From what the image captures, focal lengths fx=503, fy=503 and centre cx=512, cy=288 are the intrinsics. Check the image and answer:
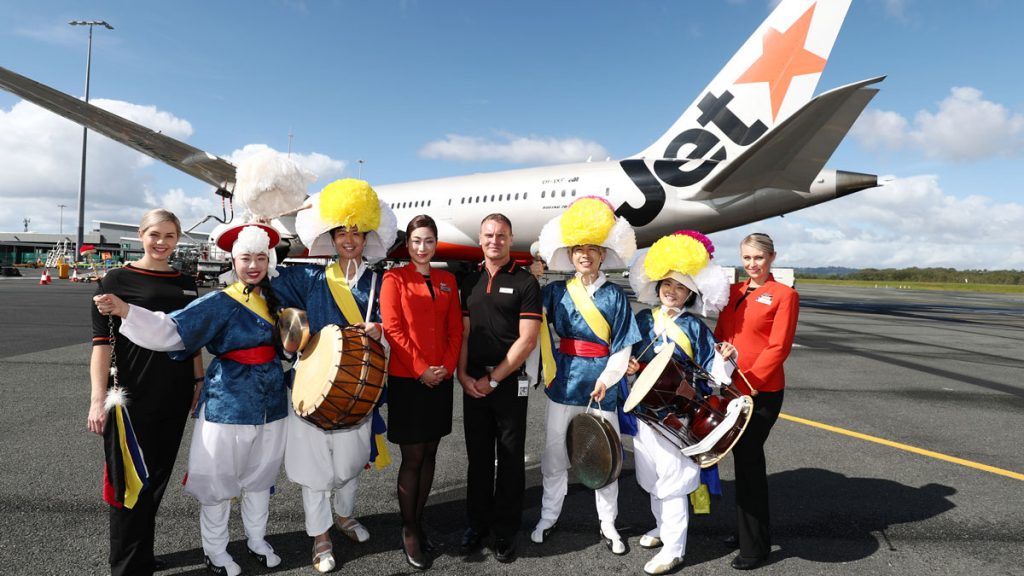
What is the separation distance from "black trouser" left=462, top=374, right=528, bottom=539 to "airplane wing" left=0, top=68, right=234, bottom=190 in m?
15.5

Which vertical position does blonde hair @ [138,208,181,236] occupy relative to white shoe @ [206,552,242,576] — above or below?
above

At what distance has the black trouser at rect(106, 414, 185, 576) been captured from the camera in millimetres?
2861

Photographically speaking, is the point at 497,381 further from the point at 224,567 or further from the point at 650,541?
the point at 224,567

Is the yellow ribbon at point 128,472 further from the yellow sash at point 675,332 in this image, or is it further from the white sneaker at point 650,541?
the yellow sash at point 675,332

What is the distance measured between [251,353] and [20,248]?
105m

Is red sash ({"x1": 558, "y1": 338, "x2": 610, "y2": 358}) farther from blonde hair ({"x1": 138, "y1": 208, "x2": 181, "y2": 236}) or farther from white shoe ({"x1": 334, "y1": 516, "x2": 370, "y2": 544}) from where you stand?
blonde hair ({"x1": 138, "y1": 208, "x2": 181, "y2": 236})

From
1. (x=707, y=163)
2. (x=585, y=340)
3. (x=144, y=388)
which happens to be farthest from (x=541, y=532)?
(x=707, y=163)

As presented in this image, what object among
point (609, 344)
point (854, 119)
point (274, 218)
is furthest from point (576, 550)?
point (854, 119)

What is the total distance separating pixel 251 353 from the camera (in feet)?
10.3

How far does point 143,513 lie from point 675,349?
3.40 metres

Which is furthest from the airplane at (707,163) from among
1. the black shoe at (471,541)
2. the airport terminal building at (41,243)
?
the airport terminal building at (41,243)

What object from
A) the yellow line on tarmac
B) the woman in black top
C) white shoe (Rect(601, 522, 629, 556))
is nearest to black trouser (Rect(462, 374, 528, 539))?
white shoe (Rect(601, 522, 629, 556))

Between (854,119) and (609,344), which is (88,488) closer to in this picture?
(609,344)

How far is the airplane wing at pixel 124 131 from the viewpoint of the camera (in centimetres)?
1586
